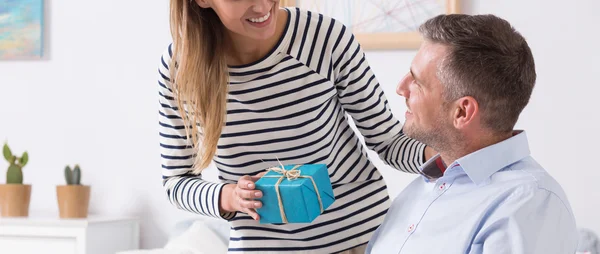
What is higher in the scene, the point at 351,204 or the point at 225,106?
the point at 225,106

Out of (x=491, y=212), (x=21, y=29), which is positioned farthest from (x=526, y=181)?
(x=21, y=29)

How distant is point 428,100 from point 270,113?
1.00 ft

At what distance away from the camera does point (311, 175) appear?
4.23 ft

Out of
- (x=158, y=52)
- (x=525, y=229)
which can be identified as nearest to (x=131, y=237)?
(x=158, y=52)

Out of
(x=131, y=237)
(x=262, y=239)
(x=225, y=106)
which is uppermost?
(x=225, y=106)

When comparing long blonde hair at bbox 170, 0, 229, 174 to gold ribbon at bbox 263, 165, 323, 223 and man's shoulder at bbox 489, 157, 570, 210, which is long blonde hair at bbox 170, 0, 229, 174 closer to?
gold ribbon at bbox 263, 165, 323, 223

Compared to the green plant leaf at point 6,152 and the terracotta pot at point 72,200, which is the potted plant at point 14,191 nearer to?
the green plant leaf at point 6,152

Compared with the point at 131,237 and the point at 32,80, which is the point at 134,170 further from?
the point at 32,80

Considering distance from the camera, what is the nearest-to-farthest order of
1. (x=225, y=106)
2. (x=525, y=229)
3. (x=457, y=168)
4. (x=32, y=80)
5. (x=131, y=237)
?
(x=525, y=229)
(x=457, y=168)
(x=225, y=106)
(x=131, y=237)
(x=32, y=80)

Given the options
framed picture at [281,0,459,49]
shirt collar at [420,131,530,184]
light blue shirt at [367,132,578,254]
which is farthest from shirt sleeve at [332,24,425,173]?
framed picture at [281,0,459,49]

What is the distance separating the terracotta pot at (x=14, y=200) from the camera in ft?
9.91

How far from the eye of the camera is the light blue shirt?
1.10 meters

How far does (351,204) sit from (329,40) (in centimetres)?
32

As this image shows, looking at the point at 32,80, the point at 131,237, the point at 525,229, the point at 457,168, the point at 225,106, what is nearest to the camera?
the point at 525,229
